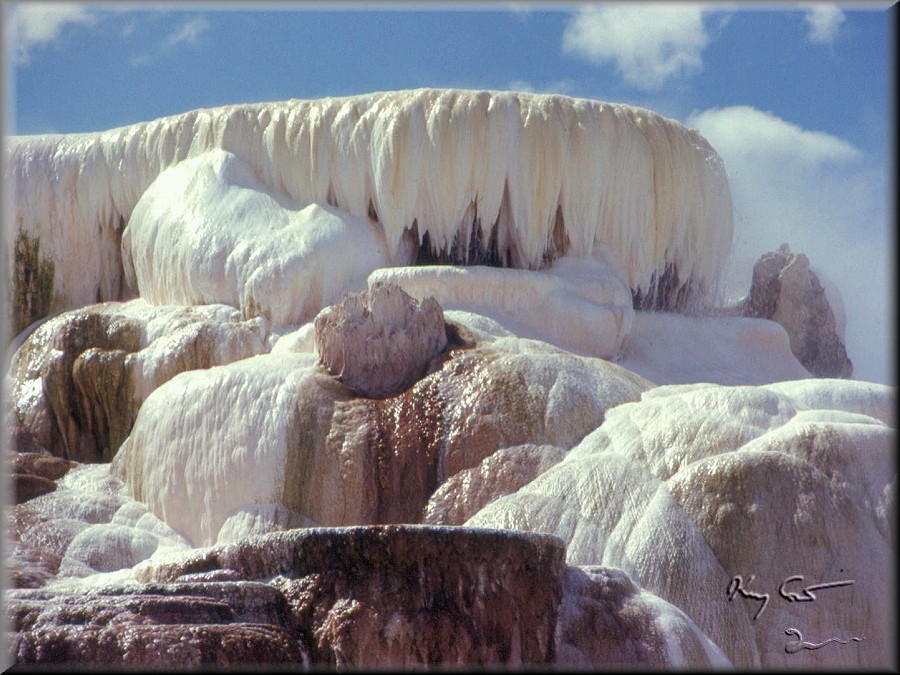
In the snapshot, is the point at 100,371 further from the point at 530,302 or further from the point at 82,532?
the point at 530,302

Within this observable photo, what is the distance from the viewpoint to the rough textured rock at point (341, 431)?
11062 mm

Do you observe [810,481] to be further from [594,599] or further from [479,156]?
[479,156]

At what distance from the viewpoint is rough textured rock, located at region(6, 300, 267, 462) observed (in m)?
13.6

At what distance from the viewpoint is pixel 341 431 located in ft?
37.2

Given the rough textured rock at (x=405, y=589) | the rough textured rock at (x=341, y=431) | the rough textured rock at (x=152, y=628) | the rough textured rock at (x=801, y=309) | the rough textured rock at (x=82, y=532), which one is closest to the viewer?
the rough textured rock at (x=152, y=628)

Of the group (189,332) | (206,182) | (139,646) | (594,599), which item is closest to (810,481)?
(594,599)

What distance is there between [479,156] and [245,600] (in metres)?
8.12

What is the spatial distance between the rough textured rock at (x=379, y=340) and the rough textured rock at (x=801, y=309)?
21.8ft

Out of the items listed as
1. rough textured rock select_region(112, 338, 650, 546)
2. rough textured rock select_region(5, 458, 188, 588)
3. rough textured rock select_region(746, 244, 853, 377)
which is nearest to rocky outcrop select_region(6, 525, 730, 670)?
rough textured rock select_region(5, 458, 188, 588)

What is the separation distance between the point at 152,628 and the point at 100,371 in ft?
23.0
